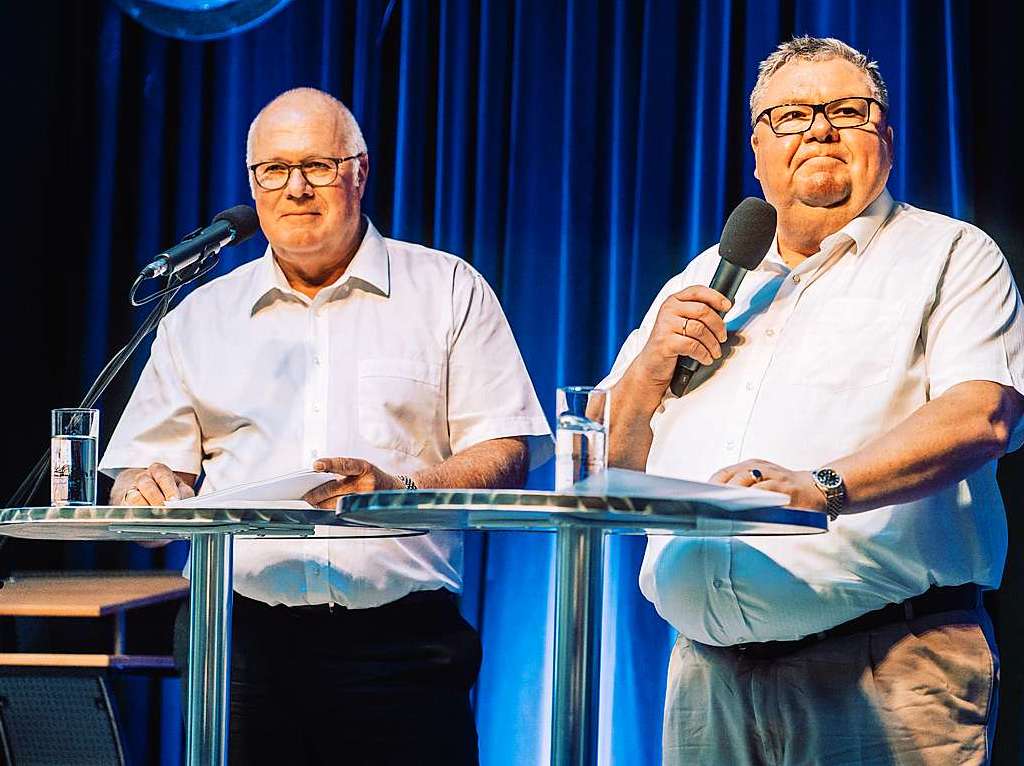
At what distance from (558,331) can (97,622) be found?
1.40 meters

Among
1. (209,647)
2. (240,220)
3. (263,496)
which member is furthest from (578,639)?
(240,220)

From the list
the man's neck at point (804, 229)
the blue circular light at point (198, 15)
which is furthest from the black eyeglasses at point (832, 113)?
the blue circular light at point (198, 15)

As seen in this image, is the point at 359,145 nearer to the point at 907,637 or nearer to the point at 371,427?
the point at 371,427

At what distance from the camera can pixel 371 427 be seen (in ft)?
8.84

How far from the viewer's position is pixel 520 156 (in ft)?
12.9

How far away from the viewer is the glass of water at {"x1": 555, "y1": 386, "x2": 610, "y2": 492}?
1772 mm

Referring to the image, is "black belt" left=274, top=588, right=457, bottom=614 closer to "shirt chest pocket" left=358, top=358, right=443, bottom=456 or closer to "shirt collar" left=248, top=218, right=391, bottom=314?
"shirt chest pocket" left=358, top=358, right=443, bottom=456

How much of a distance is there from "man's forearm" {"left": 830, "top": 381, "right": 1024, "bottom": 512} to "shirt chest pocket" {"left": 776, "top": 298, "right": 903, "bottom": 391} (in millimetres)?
162

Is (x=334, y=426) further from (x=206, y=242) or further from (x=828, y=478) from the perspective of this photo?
(x=828, y=478)

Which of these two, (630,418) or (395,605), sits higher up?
(630,418)

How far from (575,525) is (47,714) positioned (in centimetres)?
225

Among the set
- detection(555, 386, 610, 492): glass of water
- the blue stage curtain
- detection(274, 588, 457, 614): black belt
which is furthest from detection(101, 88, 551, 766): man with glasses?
the blue stage curtain

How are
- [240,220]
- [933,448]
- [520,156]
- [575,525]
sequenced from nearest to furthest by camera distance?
[575,525] < [933,448] < [240,220] < [520,156]

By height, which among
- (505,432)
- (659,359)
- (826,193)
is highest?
(826,193)
